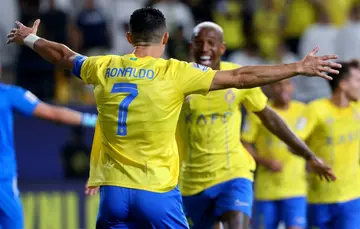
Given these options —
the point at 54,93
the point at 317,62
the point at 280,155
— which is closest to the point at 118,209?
the point at 317,62

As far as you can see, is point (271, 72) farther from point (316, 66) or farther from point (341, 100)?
point (341, 100)

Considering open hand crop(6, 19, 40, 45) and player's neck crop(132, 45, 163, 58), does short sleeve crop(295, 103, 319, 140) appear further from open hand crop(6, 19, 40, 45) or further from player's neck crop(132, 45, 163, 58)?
open hand crop(6, 19, 40, 45)

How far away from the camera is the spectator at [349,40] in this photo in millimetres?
16125

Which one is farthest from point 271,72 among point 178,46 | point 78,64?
point 178,46

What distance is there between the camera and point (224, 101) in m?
8.62

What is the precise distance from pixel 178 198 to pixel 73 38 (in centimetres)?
959

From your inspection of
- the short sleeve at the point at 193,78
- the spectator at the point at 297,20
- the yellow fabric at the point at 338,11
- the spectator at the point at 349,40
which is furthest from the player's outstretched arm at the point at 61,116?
the yellow fabric at the point at 338,11

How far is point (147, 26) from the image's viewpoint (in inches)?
257

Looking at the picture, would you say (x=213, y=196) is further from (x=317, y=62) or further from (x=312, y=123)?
(x=317, y=62)

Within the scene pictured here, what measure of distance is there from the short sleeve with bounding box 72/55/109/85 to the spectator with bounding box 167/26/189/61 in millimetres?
8821

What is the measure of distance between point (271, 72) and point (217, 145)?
2.45m

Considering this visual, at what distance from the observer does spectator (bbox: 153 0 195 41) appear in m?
16.2

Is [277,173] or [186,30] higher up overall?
[186,30]

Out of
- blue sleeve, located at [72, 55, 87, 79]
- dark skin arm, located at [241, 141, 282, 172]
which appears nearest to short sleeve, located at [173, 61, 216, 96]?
blue sleeve, located at [72, 55, 87, 79]
